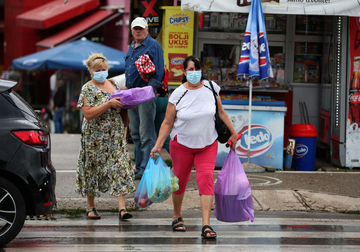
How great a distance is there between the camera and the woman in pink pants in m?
5.82

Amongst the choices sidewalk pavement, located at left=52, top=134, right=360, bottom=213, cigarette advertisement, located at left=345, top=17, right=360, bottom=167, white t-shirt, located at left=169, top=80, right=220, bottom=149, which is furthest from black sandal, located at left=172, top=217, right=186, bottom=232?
cigarette advertisement, located at left=345, top=17, right=360, bottom=167

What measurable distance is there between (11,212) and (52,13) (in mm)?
20208

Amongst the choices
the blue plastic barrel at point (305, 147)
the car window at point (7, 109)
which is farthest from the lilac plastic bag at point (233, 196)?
the blue plastic barrel at point (305, 147)

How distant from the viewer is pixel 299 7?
8.74 meters

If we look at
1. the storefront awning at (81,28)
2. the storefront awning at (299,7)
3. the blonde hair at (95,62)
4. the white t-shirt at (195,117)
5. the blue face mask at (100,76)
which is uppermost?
the storefront awning at (81,28)

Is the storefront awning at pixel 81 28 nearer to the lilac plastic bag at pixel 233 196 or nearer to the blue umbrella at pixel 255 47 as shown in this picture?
the blue umbrella at pixel 255 47

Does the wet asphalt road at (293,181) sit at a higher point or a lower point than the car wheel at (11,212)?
lower

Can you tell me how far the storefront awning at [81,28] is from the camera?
2383 cm

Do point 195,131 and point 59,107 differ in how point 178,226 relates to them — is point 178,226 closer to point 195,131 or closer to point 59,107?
point 195,131

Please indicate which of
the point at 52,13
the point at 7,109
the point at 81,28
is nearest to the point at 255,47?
the point at 7,109

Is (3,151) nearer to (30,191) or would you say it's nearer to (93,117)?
(30,191)

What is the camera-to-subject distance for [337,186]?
26.9 ft

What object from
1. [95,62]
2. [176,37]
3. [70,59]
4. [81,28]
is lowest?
[95,62]

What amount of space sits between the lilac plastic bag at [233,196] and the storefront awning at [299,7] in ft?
11.2
